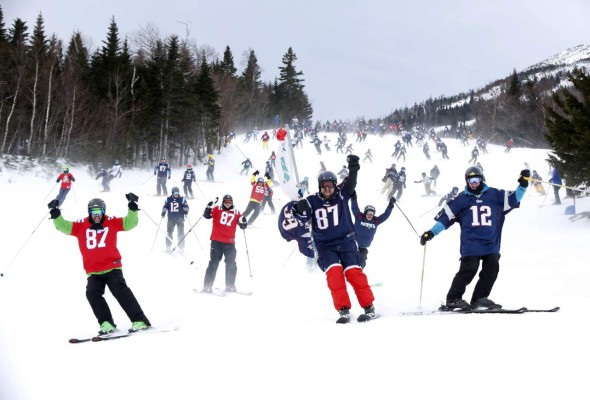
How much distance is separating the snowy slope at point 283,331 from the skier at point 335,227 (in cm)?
58

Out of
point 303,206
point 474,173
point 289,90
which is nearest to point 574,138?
point 474,173

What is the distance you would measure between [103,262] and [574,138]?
53.9 feet

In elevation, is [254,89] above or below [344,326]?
above

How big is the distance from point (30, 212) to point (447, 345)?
51.9ft

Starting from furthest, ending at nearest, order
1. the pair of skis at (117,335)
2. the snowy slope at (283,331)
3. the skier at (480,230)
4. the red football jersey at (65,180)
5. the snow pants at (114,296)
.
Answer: the red football jersey at (65,180), the skier at (480,230), the snow pants at (114,296), the pair of skis at (117,335), the snowy slope at (283,331)

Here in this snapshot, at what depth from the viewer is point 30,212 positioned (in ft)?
52.3

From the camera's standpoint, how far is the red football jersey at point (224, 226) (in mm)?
9047

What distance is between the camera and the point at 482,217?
18.8ft

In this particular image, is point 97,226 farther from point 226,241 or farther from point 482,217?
point 482,217

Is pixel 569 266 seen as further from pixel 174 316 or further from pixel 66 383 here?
pixel 66 383

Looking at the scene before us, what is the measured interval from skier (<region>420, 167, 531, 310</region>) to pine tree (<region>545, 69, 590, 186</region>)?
484 inches

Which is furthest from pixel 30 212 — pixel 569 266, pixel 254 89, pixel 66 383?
pixel 254 89

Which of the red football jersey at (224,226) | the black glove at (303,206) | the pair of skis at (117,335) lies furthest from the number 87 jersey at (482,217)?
the red football jersey at (224,226)

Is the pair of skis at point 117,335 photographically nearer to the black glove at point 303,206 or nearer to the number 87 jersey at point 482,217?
the black glove at point 303,206
